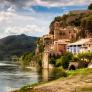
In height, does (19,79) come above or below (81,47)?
below

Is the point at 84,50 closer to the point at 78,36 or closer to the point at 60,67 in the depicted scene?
the point at 60,67

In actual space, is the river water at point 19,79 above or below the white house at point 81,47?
below

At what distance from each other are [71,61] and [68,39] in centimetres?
5468

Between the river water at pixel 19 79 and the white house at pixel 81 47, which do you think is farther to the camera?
the white house at pixel 81 47

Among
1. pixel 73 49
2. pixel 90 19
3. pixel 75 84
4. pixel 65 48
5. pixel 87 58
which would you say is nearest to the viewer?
pixel 75 84

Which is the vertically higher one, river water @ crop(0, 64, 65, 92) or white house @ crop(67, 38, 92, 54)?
white house @ crop(67, 38, 92, 54)

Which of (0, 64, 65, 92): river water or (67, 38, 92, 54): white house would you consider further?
(67, 38, 92, 54): white house

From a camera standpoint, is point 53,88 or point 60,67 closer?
point 53,88

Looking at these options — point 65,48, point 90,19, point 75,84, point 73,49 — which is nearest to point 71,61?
point 73,49

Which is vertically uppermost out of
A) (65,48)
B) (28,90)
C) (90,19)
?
(90,19)

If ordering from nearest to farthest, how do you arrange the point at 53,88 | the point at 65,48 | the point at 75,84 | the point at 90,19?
the point at 53,88 < the point at 75,84 < the point at 65,48 < the point at 90,19

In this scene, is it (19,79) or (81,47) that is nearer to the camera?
(19,79)

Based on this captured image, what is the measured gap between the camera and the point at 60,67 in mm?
153000

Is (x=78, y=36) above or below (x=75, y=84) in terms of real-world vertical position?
above
